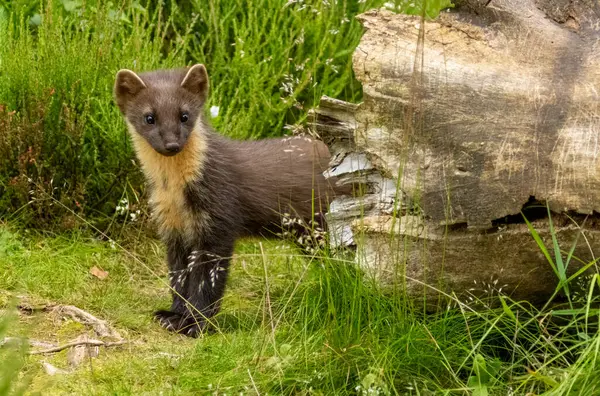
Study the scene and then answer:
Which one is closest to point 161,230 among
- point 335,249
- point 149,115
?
point 149,115

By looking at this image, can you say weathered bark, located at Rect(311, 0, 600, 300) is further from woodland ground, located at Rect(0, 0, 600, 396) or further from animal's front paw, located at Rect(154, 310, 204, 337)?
animal's front paw, located at Rect(154, 310, 204, 337)

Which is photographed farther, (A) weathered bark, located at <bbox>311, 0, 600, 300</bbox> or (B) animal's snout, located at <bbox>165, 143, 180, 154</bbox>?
(B) animal's snout, located at <bbox>165, 143, 180, 154</bbox>

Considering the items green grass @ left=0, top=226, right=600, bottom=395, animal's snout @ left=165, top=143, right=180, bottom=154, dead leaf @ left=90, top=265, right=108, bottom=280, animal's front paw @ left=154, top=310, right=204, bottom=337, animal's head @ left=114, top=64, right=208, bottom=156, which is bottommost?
dead leaf @ left=90, top=265, right=108, bottom=280

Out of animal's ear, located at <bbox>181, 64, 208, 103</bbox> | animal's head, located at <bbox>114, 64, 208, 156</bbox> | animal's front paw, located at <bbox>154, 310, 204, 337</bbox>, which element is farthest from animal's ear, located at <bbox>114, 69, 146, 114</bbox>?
animal's front paw, located at <bbox>154, 310, 204, 337</bbox>

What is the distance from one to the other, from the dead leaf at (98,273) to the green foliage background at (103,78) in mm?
458

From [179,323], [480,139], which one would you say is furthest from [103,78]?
[480,139]

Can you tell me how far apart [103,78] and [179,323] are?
7.00 ft

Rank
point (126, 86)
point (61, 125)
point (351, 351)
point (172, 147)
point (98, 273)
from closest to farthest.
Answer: point (351, 351) → point (172, 147) → point (126, 86) → point (98, 273) → point (61, 125)

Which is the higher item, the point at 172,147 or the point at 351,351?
the point at 172,147

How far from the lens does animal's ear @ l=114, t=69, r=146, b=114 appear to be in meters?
5.93

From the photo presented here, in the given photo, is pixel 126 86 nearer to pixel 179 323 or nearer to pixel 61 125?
pixel 61 125

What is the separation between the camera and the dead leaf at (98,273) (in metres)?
6.53

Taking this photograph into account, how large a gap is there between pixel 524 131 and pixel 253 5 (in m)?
3.98

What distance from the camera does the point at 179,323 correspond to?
232 inches
